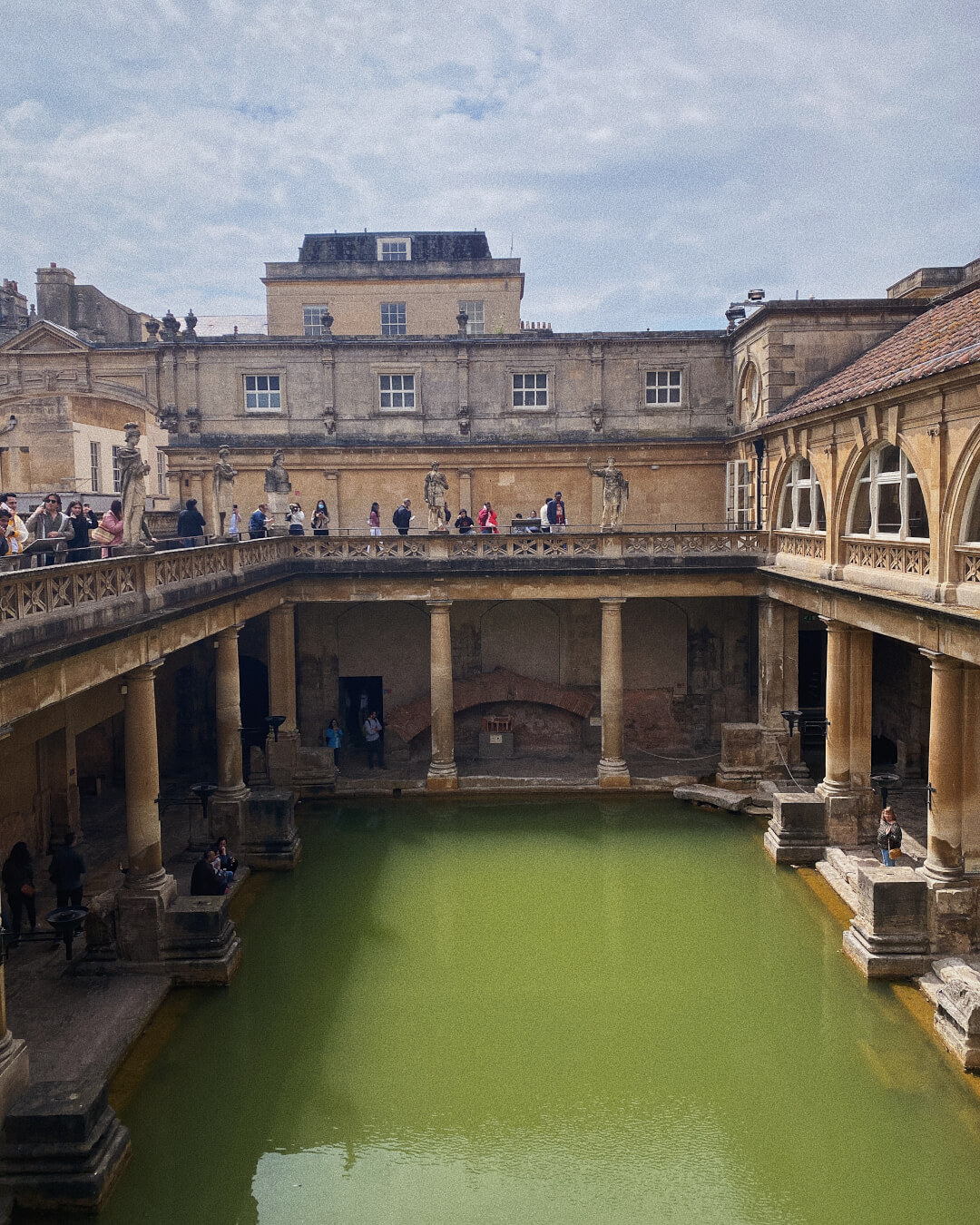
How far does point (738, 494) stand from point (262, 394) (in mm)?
15203

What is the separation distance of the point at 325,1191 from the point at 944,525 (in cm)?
1267

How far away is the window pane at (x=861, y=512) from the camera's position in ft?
65.5

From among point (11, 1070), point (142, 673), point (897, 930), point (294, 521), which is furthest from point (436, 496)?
point (11, 1070)

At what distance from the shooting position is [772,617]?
2542cm

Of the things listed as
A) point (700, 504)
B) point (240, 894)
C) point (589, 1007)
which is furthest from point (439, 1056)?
→ point (700, 504)

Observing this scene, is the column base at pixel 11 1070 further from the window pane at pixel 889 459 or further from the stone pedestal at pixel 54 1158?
the window pane at pixel 889 459

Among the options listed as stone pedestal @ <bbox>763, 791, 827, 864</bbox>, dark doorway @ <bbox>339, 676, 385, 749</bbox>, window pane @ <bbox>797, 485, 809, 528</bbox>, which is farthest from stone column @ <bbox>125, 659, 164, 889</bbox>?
window pane @ <bbox>797, 485, 809, 528</bbox>

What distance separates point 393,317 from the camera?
39.8m

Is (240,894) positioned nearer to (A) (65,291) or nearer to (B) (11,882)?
(B) (11,882)

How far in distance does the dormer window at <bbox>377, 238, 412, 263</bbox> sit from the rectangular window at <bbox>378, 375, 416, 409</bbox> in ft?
47.0

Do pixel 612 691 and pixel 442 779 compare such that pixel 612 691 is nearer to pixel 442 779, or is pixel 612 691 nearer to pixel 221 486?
pixel 442 779

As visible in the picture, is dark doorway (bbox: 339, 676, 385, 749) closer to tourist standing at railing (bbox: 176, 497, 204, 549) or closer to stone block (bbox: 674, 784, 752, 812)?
stone block (bbox: 674, 784, 752, 812)

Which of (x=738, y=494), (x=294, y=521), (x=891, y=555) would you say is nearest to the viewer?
(x=891, y=555)

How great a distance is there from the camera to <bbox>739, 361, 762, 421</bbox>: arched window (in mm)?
27781
